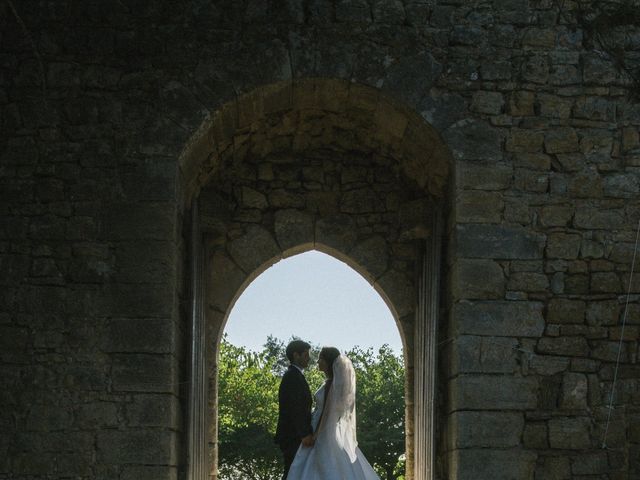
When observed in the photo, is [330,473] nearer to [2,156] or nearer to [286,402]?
[286,402]

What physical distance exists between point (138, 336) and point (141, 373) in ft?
0.77

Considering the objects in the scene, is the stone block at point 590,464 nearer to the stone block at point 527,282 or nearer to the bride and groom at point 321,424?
the stone block at point 527,282

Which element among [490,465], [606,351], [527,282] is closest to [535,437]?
[490,465]

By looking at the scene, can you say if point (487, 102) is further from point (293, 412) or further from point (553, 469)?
point (293, 412)

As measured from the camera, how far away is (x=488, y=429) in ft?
19.7

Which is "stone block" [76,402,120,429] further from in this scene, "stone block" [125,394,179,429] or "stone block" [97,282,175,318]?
"stone block" [97,282,175,318]

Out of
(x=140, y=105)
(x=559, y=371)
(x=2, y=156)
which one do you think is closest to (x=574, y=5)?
(x=559, y=371)

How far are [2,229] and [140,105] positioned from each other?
1.21 metres

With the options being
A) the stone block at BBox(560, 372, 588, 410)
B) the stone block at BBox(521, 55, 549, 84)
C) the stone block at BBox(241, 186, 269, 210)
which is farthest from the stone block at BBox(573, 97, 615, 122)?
the stone block at BBox(241, 186, 269, 210)

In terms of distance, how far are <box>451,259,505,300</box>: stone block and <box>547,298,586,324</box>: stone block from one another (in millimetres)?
350

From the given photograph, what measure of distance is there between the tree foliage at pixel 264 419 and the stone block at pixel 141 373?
1648 cm

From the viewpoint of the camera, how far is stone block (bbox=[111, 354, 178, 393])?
6.00 meters

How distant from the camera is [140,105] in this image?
635 centimetres

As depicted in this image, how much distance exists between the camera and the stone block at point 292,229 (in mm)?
7996
